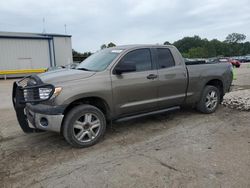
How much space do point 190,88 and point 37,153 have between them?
369 cm

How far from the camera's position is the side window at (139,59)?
4957 millimetres

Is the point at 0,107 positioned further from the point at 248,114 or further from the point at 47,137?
the point at 248,114

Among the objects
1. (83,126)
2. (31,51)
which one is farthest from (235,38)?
(83,126)

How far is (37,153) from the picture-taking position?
4.27 meters

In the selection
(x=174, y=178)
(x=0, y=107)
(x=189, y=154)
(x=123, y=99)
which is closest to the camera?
(x=174, y=178)

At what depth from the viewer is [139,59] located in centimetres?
517

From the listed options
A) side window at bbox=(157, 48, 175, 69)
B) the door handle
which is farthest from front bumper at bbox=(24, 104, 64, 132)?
side window at bbox=(157, 48, 175, 69)

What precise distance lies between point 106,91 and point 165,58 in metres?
1.77

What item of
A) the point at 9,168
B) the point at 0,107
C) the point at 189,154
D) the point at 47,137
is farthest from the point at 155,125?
the point at 0,107

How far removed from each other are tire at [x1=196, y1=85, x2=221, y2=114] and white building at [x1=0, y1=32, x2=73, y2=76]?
24.1 meters

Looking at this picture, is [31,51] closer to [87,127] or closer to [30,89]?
[30,89]

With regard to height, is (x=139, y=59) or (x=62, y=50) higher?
(x=62, y=50)

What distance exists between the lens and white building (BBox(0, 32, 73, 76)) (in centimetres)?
2766

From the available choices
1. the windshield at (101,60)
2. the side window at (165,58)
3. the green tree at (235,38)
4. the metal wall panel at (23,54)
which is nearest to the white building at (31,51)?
the metal wall panel at (23,54)
